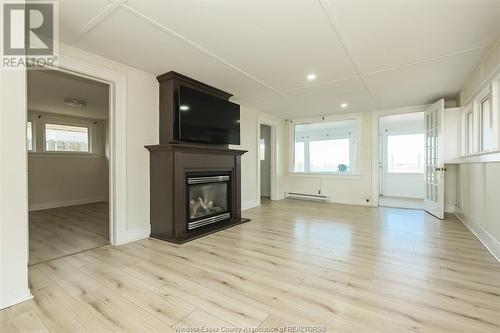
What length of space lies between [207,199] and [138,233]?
1063 millimetres

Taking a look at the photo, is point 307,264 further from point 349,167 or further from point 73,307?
point 349,167

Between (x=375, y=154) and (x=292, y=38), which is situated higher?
(x=292, y=38)

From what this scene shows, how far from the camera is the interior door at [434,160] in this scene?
402 centimetres

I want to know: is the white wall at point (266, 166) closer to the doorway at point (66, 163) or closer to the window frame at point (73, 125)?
the doorway at point (66, 163)

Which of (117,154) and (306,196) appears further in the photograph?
(306,196)

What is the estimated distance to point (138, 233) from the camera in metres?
3.04

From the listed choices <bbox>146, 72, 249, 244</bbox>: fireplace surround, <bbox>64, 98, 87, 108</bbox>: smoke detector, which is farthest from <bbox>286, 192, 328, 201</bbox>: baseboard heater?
<bbox>64, 98, 87, 108</bbox>: smoke detector

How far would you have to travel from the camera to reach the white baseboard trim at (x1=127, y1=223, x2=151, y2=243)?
2943 mm

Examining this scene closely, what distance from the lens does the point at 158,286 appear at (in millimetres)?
1862

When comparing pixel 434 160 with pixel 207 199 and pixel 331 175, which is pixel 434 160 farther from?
pixel 207 199

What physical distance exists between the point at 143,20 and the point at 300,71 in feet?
6.40

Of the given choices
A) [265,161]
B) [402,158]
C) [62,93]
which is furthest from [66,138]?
[402,158]

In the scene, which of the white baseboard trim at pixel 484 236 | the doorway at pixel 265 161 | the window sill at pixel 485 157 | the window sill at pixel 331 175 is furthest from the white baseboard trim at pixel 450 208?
the doorway at pixel 265 161

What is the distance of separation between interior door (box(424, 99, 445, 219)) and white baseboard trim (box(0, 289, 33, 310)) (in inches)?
216
